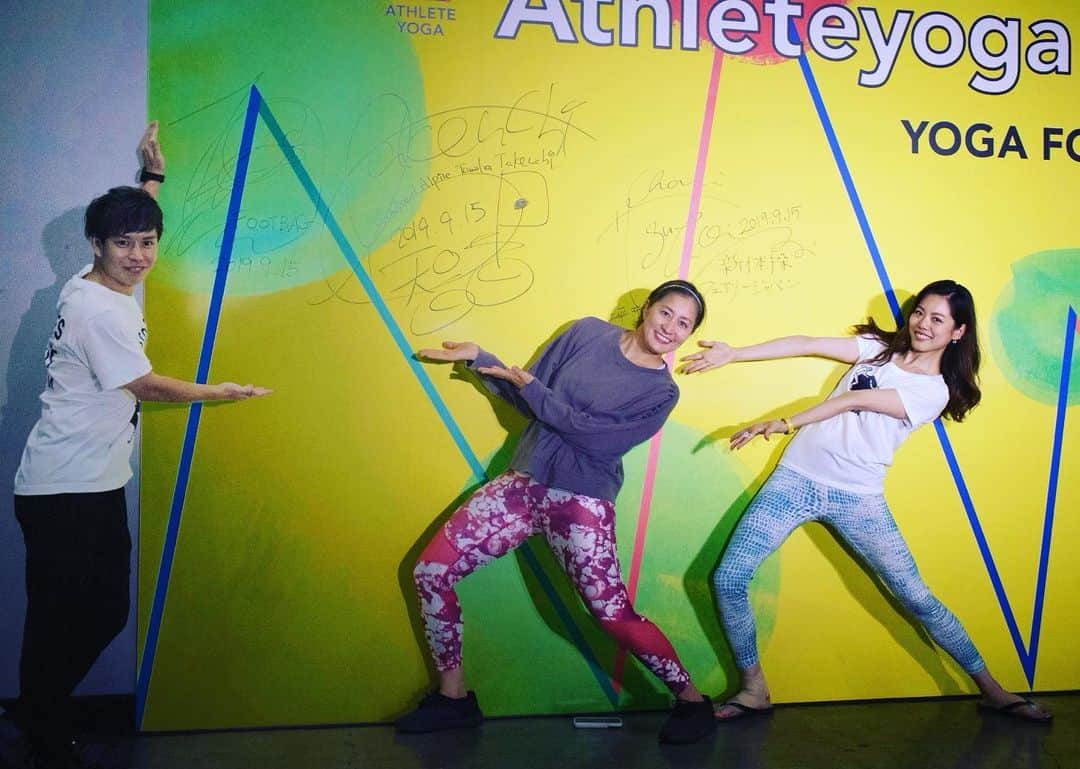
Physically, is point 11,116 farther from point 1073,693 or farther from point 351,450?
point 1073,693

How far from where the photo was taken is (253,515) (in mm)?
3283

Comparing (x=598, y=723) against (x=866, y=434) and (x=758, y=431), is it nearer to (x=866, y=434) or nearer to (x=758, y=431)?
(x=758, y=431)

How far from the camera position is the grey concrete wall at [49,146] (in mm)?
3188

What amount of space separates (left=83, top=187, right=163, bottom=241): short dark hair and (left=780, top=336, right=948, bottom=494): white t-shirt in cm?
227

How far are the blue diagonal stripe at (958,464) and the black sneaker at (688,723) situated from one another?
4.09 ft

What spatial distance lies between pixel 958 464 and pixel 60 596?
305cm

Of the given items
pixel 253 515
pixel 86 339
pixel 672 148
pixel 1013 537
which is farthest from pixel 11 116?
pixel 1013 537

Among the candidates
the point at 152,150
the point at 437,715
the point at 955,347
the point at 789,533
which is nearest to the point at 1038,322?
the point at 955,347

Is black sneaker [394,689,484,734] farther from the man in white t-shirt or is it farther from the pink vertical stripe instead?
the man in white t-shirt

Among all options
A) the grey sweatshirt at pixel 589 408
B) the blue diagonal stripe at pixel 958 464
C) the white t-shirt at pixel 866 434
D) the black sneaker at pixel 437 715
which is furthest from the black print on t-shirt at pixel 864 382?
the black sneaker at pixel 437 715

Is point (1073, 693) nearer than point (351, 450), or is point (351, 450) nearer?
point (351, 450)

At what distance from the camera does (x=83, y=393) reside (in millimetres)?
2877

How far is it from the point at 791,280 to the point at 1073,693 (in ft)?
6.27

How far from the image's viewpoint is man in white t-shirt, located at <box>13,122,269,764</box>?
2.82 meters
